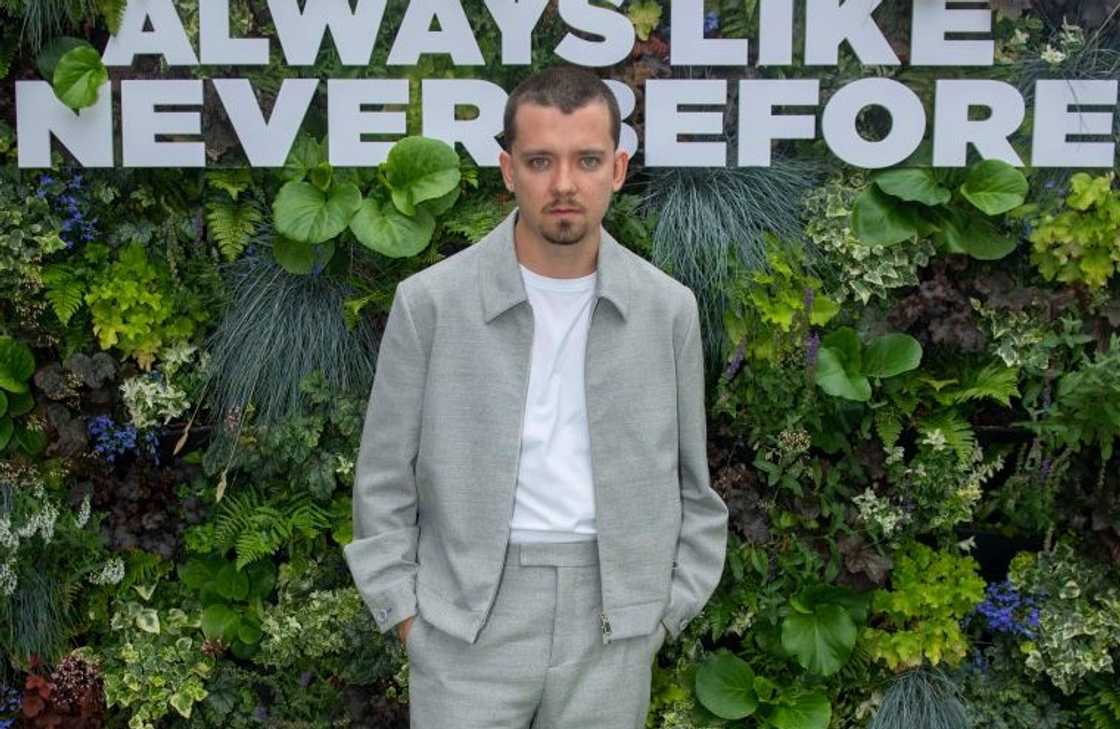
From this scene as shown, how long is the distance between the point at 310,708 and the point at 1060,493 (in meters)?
2.23

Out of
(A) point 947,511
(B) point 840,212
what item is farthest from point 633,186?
(A) point 947,511

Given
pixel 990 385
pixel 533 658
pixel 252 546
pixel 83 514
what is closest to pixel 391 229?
pixel 252 546

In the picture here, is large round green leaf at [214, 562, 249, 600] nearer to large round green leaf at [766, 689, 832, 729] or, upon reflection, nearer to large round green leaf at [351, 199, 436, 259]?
large round green leaf at [351, 199, 436, 259]

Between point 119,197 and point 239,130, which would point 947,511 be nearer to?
point 239,130

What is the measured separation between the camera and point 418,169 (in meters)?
3.34

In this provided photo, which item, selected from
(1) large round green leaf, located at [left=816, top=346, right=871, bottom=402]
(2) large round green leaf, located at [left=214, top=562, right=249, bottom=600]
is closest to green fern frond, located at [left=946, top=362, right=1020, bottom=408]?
(1) large round green leaf, located at [left=816, top=346, right=871, bottom=402]

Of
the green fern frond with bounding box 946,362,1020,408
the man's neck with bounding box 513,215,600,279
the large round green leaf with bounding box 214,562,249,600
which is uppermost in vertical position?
the man's neck with bounding box 513,215,600,279

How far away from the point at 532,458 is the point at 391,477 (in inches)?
11.2

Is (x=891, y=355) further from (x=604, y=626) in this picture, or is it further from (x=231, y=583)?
(x=231, y=583)

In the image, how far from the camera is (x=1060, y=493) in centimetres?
341

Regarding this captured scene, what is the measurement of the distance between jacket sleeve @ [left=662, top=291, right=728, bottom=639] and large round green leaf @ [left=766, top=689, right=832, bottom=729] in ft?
3.36

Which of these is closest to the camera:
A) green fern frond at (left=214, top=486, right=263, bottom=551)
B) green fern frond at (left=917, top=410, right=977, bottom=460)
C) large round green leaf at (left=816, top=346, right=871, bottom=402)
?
large round green leaf at (left=816, top=346, right=871, bottom=402)

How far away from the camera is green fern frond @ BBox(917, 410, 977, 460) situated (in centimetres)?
331

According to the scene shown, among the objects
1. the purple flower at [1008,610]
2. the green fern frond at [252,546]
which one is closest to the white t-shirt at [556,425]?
the green fern frond at [252,546]
